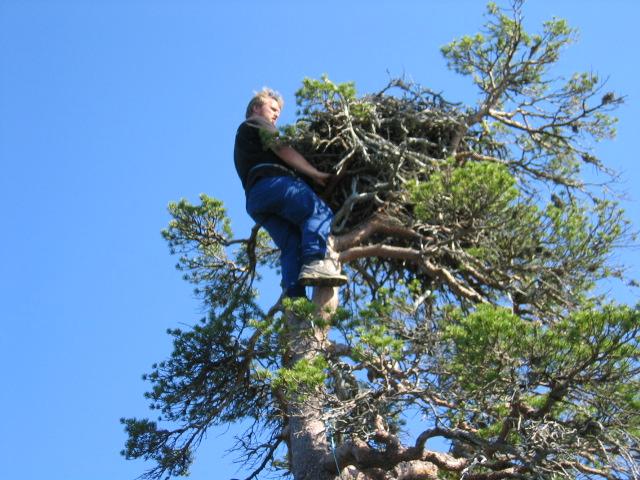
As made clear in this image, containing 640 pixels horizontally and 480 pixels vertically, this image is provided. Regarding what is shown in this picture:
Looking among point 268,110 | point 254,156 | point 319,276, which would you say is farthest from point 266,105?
point 319,276

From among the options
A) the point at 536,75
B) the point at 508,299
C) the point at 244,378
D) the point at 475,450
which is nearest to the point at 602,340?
the point at 475,450

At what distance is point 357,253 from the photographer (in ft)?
29.9

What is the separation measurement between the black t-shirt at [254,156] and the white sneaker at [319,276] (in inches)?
43.6

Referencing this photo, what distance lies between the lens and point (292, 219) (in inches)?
342

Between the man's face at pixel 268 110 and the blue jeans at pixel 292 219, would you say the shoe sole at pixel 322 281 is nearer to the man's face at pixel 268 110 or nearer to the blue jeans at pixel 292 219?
the blue jeans at pixel 292 219

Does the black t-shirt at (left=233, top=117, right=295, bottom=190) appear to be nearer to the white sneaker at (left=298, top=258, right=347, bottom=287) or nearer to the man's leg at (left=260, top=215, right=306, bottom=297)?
the man's leg at (left=260, top=215, right=306, bottom=297)

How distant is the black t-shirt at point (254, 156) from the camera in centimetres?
900

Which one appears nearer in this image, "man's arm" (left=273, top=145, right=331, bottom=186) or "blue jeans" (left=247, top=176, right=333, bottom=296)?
"blue jeans" (left=247, top=176, right=333, bottom=296)

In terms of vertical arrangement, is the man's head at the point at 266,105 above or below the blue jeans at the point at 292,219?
above

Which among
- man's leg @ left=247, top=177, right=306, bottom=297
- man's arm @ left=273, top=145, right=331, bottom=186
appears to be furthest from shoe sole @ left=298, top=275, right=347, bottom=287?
man's arm @ left=273, top=145, right=331, bottom=186

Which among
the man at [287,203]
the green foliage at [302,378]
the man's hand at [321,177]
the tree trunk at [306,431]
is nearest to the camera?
the green foliage at [302,378]

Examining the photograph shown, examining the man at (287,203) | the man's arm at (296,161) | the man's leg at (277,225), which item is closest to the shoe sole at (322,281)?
the man at (287,203)

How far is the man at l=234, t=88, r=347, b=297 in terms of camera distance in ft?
27.4

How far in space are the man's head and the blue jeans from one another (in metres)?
0.84
